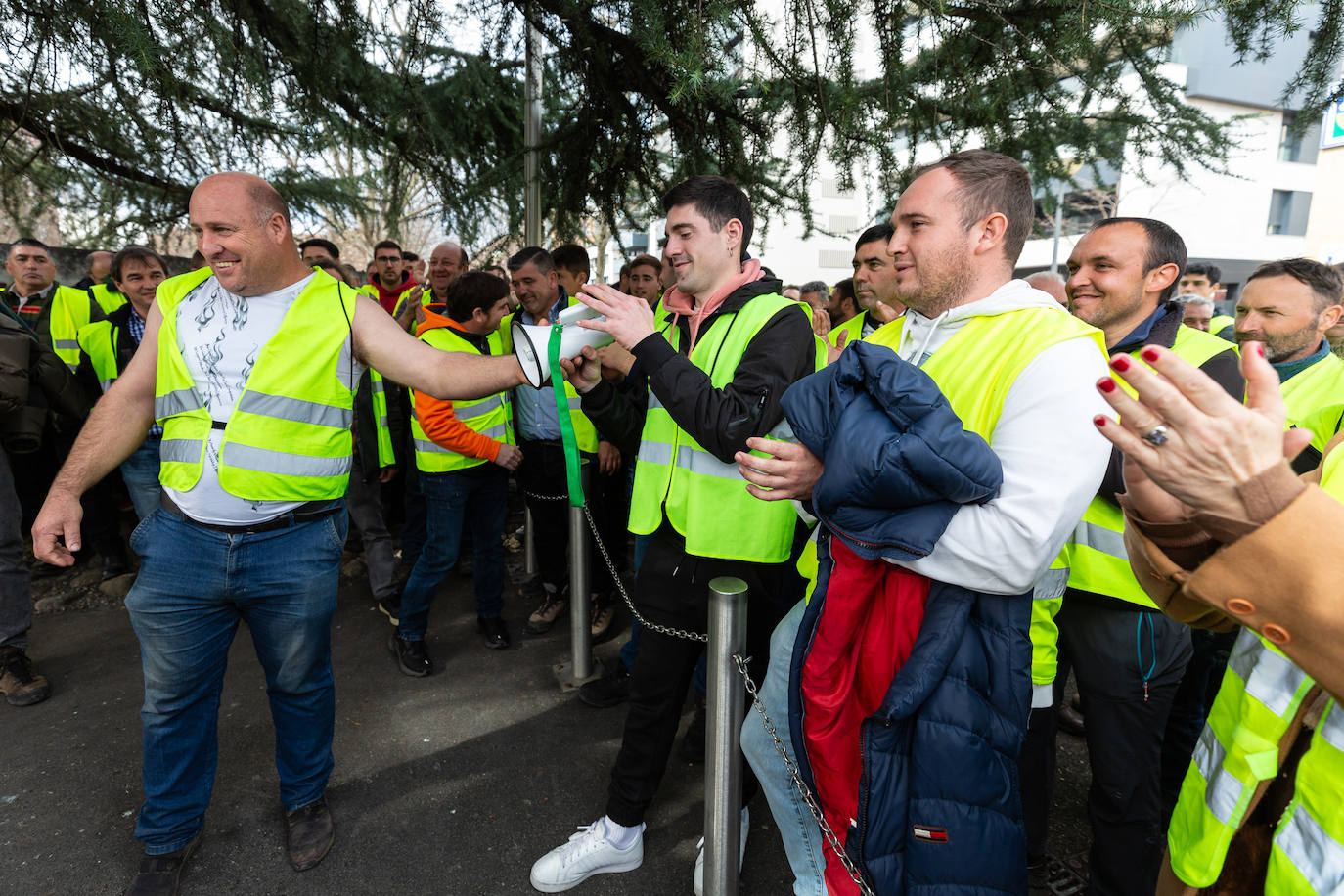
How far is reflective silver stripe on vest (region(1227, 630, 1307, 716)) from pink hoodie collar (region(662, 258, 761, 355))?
1656 millimetres

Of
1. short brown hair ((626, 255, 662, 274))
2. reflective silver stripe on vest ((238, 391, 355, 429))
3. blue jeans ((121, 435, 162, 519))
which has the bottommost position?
blue jeans ((121, 435, 162, 519))

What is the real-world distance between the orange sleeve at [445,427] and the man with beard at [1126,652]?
9.17 ft

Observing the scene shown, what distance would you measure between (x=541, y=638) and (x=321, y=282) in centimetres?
254

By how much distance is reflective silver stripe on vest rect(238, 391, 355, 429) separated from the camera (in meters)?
2.20

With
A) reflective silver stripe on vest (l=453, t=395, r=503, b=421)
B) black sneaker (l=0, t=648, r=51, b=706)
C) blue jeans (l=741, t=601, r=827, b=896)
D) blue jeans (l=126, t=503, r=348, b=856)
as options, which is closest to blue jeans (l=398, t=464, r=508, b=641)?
reflective silver stripe on vest (l=453, t=395, r=503, b=421)

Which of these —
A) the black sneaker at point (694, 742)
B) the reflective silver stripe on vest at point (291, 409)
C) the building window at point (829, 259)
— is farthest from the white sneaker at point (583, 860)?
the building window at point (829, 259)

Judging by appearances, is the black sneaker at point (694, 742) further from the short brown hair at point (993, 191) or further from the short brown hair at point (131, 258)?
the short brown hair at point (131, 258)

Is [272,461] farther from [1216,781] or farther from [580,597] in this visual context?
[1216,781]

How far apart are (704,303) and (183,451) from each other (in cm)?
177

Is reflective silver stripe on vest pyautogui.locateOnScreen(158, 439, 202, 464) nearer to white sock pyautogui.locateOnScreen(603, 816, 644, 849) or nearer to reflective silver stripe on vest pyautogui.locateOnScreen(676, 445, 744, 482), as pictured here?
reflective silver stripe on vest pyautogui.locateOnScreen(676, 445, 744, 482)

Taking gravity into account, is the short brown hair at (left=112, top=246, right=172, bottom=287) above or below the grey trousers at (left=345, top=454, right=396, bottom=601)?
above

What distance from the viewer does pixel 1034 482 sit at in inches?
52.2

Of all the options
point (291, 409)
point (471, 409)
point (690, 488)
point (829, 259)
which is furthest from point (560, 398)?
point (829, 259)

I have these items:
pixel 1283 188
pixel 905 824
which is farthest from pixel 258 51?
pixel 1283 188
